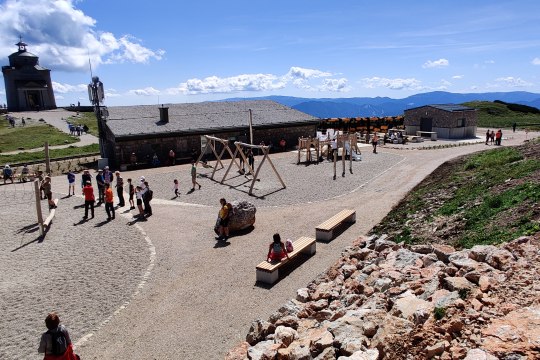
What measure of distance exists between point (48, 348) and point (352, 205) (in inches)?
542

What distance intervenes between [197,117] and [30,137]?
23096 mm

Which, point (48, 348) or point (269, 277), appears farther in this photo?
point (269, 277)

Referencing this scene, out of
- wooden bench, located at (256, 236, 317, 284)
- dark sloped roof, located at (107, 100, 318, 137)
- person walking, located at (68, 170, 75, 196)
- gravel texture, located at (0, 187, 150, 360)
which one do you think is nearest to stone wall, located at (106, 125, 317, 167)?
dark sloped roof, located at (107, 100, 318, 137)

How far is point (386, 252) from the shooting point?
11031mm

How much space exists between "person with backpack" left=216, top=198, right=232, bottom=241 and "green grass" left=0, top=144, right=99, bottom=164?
2410 cm

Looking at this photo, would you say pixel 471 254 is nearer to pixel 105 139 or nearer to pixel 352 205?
pixel 352 205

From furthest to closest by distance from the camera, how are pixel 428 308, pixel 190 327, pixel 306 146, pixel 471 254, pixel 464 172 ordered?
pixel 306 146, pixel 464 172, pixel 190 327, pixel 471 254, pixel 428 308

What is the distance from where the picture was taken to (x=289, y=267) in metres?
12.2

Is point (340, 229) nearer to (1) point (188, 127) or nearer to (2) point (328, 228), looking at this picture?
(2) point (328, 228)

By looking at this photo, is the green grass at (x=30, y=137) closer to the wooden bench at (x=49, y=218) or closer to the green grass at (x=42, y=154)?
the green grass at (x=42, y=154)

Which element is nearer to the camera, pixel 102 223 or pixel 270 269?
pixel 270 269

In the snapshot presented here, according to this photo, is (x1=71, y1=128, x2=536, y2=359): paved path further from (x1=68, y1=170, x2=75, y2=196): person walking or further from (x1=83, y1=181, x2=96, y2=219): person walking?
(x1=68, y1=170, x2=75, y2=196): person walking

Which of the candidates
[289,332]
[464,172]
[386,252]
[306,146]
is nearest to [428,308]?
[289,332]

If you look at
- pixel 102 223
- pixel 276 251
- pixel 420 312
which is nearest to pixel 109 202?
pixel 102 223
